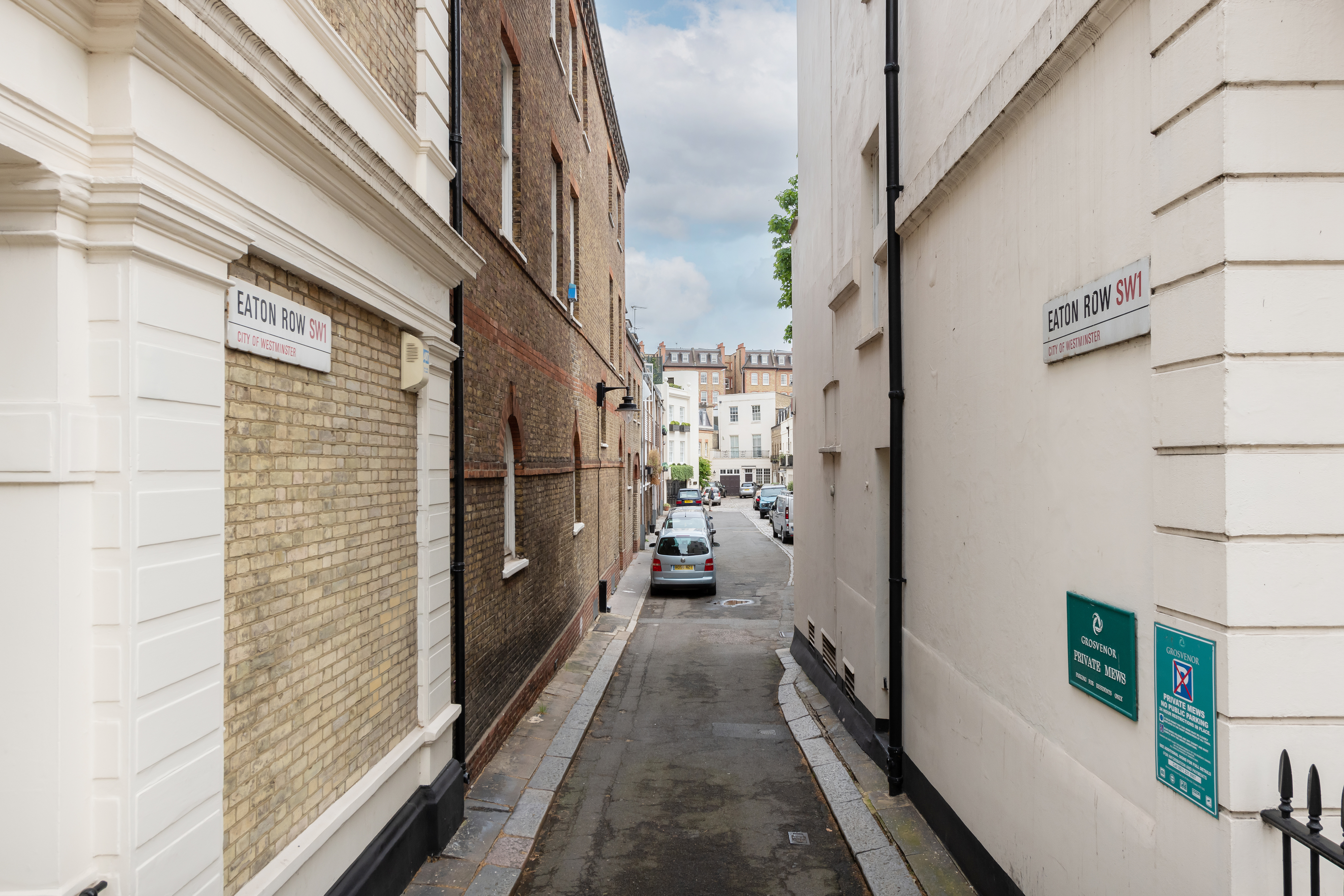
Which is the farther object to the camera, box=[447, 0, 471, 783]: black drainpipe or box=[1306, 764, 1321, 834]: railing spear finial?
box=[447, 0, 471, 783]: black drainpipe

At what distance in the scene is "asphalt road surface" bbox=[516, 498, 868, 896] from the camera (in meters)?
6.25

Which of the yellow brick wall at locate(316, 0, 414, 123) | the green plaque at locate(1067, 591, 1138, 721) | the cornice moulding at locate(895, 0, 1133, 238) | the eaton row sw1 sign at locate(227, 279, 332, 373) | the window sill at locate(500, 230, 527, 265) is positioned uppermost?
the yellow brick wall at locate(316, 0, 414, 123)

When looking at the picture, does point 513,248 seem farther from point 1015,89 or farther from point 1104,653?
point 1104,653

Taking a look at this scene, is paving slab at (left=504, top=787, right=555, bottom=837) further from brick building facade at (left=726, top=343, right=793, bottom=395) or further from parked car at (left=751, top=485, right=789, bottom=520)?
brick building facade at (left=726, top=343, right=793, bottom=395)

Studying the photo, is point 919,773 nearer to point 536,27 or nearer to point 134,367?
point 134,367

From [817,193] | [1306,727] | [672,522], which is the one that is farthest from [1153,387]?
[672,522]

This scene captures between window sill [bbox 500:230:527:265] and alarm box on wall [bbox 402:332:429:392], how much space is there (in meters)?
3.05

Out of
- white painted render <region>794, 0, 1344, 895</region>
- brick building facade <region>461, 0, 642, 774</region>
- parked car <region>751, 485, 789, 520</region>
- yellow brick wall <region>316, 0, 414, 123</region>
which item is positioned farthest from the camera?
parked car <region>751, 485, 789, 520</region>

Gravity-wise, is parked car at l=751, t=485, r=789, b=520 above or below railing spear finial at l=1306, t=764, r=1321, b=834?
below

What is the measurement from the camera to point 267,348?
3932mm

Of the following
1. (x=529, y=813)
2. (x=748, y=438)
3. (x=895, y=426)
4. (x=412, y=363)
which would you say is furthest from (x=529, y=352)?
(x=748, y=438)

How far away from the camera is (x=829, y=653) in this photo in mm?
11250

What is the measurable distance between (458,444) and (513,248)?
313 cm

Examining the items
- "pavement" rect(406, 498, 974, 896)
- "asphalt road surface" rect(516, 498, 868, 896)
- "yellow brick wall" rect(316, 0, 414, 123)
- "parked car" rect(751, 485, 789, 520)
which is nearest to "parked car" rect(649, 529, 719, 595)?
"asphalt road surface" rect(516, 498, 868, 896)
